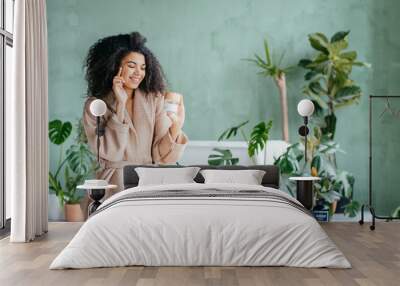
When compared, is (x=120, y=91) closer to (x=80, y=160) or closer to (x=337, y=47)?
(x=80, y=160)

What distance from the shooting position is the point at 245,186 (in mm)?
5820

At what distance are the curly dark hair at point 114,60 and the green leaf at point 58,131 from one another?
509mm

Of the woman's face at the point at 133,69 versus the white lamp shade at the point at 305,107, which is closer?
the white lamp shade at the point at 305,107

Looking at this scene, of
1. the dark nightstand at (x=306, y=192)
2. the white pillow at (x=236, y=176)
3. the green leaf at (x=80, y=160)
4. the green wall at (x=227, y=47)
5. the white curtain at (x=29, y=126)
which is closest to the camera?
the white curtain at (x=29, y=126)

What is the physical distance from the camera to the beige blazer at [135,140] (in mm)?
7602

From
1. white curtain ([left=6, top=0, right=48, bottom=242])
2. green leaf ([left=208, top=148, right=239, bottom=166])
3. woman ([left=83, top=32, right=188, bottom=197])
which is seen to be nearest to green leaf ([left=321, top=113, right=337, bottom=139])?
green leaf ([left=208, top=148, right=239, bottom=166])

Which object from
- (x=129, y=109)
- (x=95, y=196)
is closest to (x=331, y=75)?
(x=129, y=109)

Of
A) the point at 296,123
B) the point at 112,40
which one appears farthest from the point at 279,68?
the point at 112,40

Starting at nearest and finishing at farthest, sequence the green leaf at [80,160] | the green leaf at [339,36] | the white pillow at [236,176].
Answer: the white pillow at [236,176] < the green leaf at [339,36] < the green leaf at [80,160]

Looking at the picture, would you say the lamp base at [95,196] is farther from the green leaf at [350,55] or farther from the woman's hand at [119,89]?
the green leaf at [350,55]

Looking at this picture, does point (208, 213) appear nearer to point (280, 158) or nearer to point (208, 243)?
point (208, 243)

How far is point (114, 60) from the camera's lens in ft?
25.2

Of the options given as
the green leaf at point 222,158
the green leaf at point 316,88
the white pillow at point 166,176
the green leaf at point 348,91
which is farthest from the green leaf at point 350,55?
the white pillow at point 166,176

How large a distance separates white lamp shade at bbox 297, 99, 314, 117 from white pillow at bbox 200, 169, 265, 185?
0.88 metres
